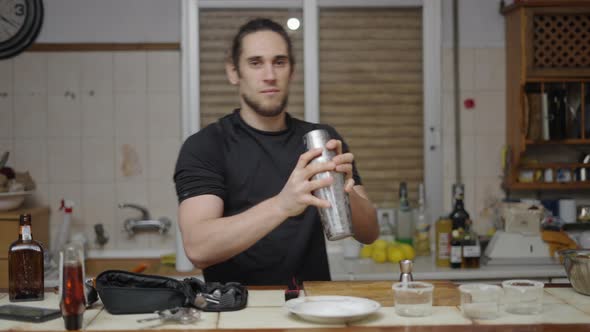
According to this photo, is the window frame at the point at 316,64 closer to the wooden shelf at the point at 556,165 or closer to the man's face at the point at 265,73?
the wooden shelf at the point at 556,165

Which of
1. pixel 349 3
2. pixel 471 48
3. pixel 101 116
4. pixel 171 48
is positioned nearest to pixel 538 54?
pixel 471 48

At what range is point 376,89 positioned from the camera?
3.65 metres

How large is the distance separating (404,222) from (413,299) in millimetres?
2071

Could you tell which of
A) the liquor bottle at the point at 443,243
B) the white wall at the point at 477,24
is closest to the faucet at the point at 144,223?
the liquor bottle at the point at 443,243

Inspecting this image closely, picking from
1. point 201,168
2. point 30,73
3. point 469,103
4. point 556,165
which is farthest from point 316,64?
point 201,168

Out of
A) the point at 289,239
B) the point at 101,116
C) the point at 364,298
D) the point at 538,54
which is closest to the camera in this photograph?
the point at 364,298

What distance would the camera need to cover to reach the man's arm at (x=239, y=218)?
153 cm

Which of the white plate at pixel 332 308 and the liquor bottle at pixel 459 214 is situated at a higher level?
the liquor bottle at pixel 459 214

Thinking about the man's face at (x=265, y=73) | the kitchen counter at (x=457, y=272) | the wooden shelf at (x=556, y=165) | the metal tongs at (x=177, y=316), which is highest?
the man's face at (x=265, y=73)

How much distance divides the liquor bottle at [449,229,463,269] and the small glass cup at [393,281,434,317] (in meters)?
1.64

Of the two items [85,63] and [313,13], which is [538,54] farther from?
[85,63]

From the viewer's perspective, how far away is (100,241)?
145 inches

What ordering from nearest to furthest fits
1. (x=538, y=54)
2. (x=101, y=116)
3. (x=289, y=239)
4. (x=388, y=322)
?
(x=388, y=322) < (x=289, y=239) < (x=538, y=54) < (x=101, y=116)

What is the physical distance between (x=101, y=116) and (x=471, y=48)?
6.49 ft
